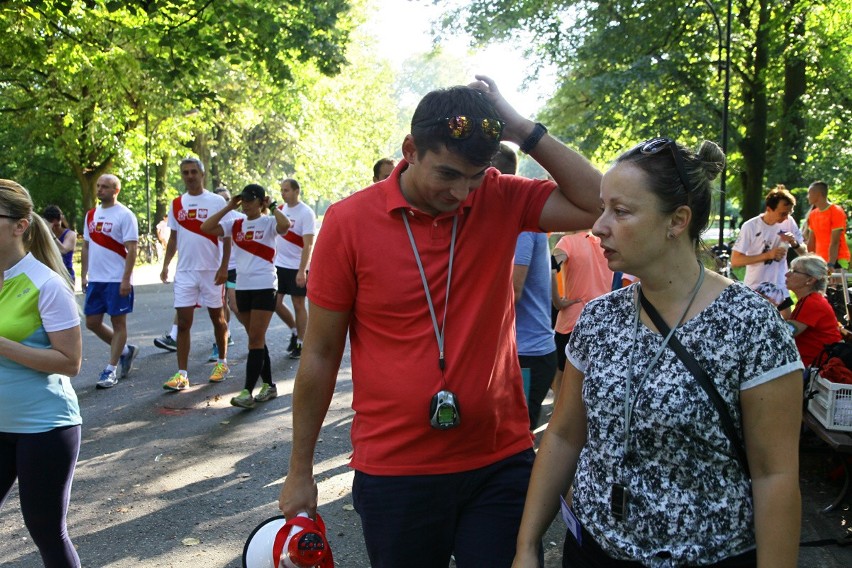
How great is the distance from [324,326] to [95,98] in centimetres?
2327

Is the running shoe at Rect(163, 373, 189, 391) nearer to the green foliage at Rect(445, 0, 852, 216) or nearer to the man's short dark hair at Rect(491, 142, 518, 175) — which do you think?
the man's short dark hair at Rect(491, 142, 518, 175)

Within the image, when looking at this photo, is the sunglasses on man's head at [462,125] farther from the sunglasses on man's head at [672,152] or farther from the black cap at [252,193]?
the black cap at [252,193]

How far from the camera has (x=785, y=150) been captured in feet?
73.2

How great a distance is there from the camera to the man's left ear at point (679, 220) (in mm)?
2172

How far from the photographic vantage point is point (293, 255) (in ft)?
36.4

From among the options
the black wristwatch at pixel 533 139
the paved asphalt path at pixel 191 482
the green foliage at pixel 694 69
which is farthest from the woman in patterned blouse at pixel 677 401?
the green foliage at pixel 694 69

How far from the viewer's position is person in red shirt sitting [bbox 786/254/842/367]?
21.4 feet

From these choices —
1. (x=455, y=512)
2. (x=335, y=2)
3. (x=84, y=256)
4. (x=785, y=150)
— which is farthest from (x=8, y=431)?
(x=785, y=150)

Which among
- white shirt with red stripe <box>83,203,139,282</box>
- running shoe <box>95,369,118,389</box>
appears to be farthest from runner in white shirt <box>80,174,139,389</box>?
running shoe <box>95,369,118,389</box>

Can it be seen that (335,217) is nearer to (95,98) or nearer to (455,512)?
(455,512)

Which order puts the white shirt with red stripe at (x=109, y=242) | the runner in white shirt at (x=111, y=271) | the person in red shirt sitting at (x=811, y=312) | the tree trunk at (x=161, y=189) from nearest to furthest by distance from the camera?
the person in red shirt sitting at (x=811, y=312) → the runner in white shirt at (x=111, y=271) → the white shirt with red stripe at (x=109, y=242) → the tree trunk at (x=161, y=189)

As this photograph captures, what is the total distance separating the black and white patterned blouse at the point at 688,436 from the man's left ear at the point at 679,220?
7.5 inches

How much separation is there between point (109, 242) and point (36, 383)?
649 cm

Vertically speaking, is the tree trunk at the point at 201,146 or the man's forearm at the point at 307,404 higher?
the man's forearm at the point at 307,404
